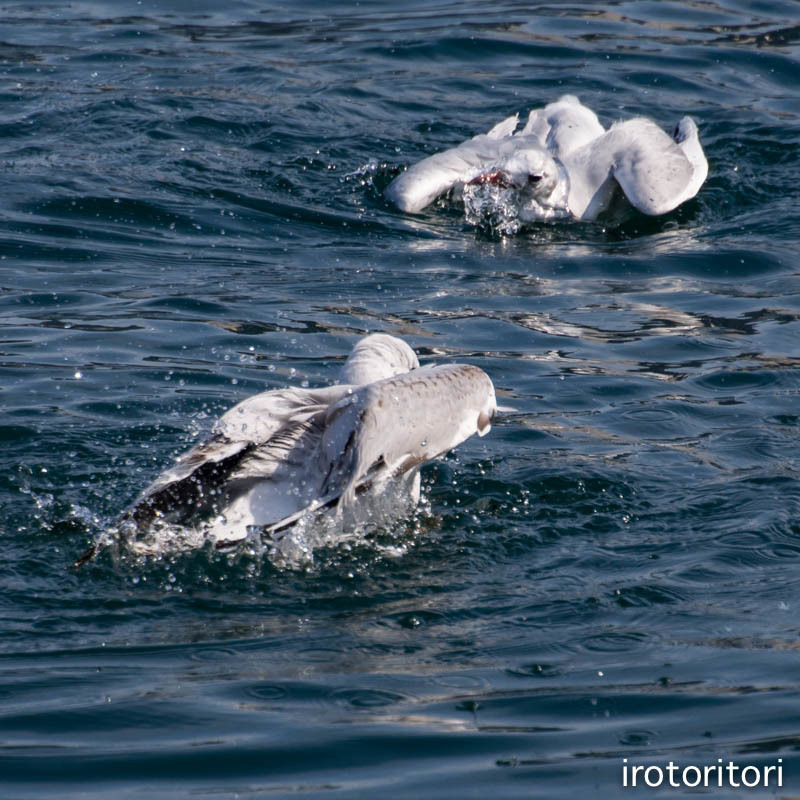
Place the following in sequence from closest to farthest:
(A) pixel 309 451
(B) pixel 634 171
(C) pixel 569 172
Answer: (A) pixel 309 451 < (B) pixel 634 171 < (C) pixel 569 172

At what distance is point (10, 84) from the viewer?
1227 centimetres

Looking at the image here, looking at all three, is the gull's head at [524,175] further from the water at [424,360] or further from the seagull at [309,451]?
the seagull at [309,451]

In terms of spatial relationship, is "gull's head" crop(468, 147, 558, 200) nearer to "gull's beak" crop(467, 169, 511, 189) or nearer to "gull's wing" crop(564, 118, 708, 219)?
"gull's beak" crop(467, 169, 511, 189)

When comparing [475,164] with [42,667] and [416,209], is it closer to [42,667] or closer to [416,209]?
[416,209]

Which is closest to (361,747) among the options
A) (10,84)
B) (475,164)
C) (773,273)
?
(773,273)

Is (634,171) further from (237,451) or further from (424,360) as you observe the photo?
(237,451)

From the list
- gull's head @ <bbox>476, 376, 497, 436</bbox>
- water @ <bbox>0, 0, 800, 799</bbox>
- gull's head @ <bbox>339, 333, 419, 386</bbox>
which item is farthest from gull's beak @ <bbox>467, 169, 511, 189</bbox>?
gull's head @ <bbox>476, 376, 497, 436</bbox>

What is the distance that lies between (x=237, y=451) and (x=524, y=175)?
5739 millimetres

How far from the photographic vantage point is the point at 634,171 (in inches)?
412

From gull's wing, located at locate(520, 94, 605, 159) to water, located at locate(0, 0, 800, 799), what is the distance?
2.62 ft

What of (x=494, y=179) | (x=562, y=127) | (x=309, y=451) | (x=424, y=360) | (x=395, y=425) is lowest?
(x=424, y=360)

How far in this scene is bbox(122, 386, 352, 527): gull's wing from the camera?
488cm

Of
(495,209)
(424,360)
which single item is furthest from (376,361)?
(495,209)

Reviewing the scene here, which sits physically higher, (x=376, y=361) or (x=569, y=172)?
(x=569, y=172)
